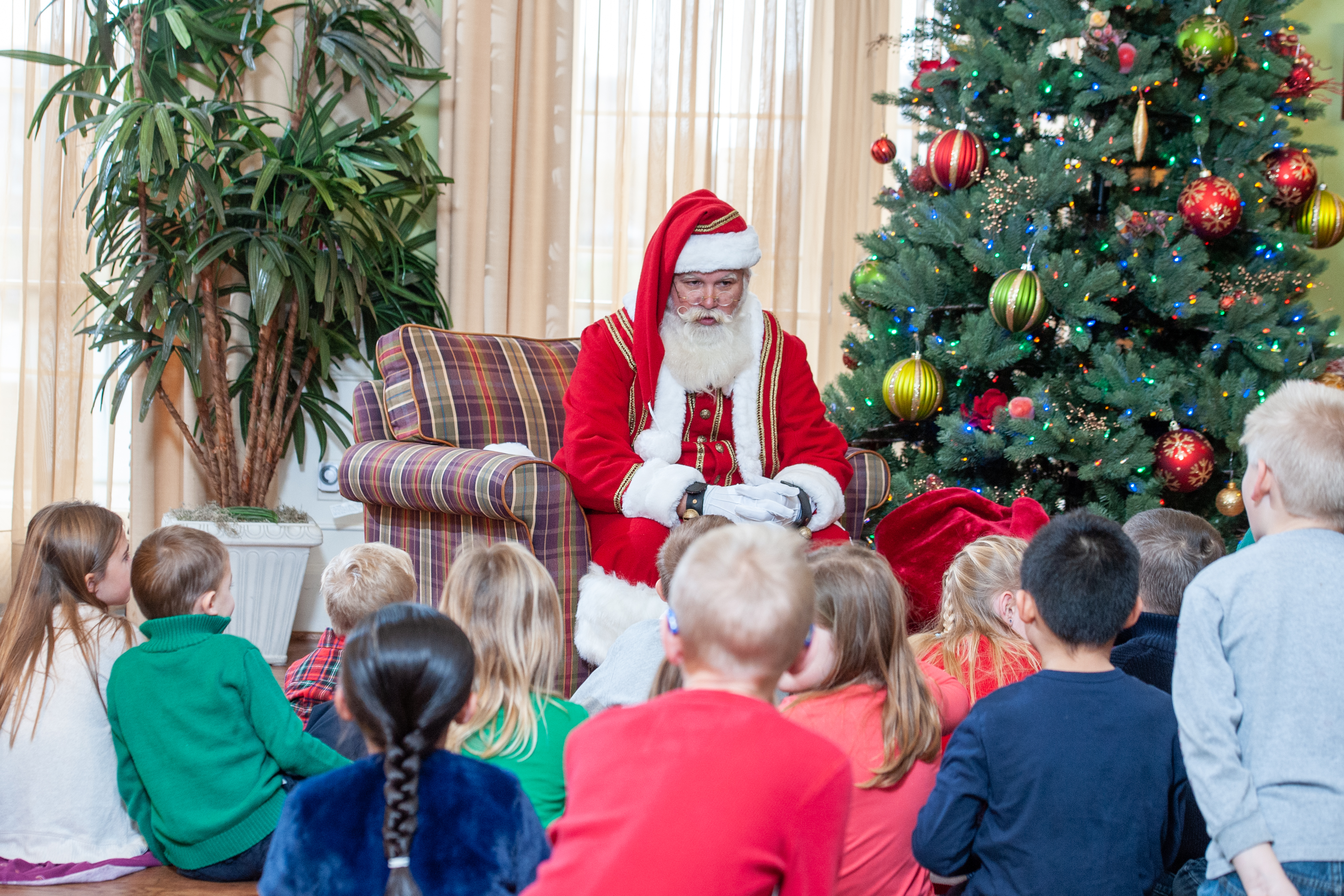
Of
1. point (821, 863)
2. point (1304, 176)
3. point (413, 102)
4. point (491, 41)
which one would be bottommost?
point (821, 863)

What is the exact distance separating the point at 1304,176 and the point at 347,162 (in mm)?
2945

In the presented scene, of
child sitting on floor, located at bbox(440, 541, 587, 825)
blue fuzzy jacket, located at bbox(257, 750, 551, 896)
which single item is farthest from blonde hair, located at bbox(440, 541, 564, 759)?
blue fuzzy jacket, located at bbox(257, 750, 551, 896)

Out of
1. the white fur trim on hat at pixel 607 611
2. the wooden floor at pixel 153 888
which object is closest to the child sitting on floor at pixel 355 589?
the wooden floor at pixel 153 888

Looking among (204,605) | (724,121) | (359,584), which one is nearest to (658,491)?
(359,584)

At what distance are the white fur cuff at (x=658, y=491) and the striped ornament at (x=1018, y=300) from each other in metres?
1.00

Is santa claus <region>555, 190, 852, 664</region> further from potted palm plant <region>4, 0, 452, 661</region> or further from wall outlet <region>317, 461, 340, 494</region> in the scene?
wall outlet <region>317, 461, 340, 494</region>

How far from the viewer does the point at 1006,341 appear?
3211 millimetres

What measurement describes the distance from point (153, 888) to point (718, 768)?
1.37m

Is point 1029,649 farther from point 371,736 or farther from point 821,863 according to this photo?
point 371,736

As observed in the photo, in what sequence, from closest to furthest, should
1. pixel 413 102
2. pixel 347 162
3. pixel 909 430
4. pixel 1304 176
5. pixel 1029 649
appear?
pixel 1029 649
pixel 1304 176
pixel 909 430
pixel 347 162
pixel 413 102

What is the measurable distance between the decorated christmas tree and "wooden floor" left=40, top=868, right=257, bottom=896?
208 cm

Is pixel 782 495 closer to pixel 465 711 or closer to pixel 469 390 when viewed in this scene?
pixel 469 390

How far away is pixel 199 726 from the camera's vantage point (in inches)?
69.9

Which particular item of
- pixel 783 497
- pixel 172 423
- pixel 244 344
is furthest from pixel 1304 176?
pixel 172 423
